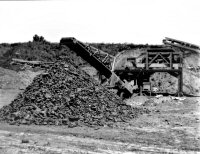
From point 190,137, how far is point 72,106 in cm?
512

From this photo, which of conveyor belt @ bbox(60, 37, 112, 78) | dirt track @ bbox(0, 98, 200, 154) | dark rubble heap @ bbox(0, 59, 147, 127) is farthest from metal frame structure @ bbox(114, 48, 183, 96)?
dirt track @ bbox(0, 98, 200, 154)

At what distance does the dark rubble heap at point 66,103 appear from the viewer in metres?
13.7

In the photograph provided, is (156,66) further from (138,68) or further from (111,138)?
(111,138)

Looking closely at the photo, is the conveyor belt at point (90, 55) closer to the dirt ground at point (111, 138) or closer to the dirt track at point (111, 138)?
the dirt ground at point (111, 138)

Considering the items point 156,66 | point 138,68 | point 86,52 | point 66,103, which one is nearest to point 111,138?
point 66,103

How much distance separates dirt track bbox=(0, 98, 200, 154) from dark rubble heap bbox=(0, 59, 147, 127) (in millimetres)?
738

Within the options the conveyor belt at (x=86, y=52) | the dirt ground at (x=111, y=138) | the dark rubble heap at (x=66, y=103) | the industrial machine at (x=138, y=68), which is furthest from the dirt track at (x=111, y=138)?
the industrial machine at (x=138, y=68)

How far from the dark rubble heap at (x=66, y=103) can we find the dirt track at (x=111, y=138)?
74 cm

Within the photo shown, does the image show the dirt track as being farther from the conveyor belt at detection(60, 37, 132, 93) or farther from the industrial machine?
the industrial machine

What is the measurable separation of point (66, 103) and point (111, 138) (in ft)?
12.7

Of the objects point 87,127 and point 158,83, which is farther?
point 158,83

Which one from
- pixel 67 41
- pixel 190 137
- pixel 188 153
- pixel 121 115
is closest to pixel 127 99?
pixel 67 41

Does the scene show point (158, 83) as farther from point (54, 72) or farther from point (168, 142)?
point (168, 142)

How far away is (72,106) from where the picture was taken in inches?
561
